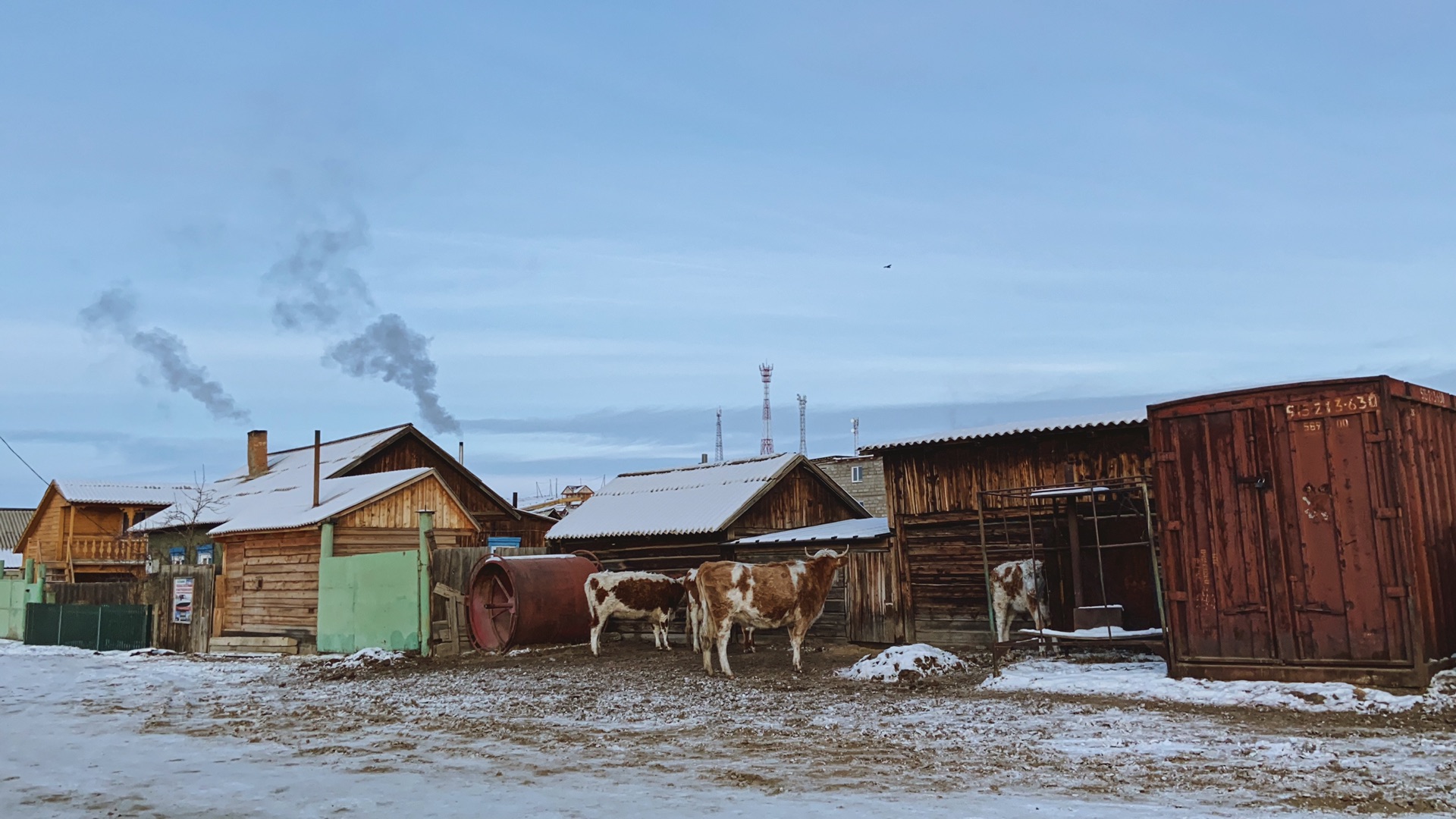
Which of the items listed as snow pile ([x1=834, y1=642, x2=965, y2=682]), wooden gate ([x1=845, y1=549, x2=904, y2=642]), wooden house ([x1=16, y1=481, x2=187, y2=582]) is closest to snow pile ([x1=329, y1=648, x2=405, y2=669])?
wooden gate ([x1=845, y1=549, x2=904, y2=642])

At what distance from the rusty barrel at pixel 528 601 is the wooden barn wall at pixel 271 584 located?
544 cm

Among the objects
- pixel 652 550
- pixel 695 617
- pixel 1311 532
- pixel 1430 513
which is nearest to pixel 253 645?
Result: pixel 652 550

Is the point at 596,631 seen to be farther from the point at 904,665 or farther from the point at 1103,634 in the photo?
the point at 1103,634

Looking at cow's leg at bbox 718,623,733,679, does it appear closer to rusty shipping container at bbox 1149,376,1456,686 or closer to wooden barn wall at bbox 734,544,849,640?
wooden barn wall at bbox 734,544,849,640

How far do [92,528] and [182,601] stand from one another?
85.2ft

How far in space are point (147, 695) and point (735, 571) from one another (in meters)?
9.19

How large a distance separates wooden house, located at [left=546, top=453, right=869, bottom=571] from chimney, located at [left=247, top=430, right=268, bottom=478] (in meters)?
18.5

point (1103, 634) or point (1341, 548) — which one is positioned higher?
point (1341, 548)

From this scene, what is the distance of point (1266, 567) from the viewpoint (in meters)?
12.9

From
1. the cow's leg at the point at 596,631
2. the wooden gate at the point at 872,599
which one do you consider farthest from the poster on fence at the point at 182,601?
the wooden gate at the point at 872,599

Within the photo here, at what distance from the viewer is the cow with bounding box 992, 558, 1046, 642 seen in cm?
1806

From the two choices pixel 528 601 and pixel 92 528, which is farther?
pixel 92 528

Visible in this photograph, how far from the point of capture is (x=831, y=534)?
75.2ft

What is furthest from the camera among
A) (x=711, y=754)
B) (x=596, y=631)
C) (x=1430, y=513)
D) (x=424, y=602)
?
(x=424, y=602)
